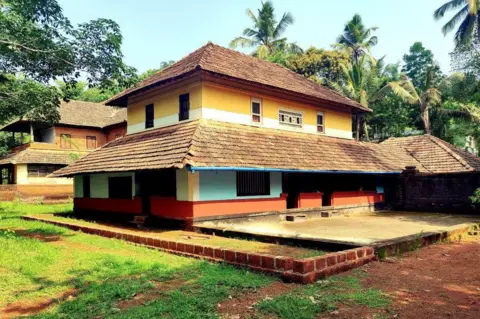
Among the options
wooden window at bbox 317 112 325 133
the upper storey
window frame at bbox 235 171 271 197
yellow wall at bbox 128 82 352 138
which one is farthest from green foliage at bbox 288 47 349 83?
window frame at bbox 235 171 271 197

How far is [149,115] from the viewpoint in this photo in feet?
53.3

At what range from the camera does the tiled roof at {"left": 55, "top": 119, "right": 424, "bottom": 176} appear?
466 inches

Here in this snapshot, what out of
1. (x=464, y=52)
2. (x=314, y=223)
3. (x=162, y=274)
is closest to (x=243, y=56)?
(x=314, y=223)

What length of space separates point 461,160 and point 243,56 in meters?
12.0

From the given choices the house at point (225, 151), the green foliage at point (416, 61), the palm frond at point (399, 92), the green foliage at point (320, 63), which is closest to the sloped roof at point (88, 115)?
the house at point (225, 151)

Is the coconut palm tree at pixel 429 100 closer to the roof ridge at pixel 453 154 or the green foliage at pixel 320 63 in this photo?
the green foliage at pixel 320 63

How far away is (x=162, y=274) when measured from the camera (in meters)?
6.61

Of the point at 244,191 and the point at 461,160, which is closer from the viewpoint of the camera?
the point at 244,191

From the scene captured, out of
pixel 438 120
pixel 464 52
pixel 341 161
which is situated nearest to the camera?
pixel 341 161

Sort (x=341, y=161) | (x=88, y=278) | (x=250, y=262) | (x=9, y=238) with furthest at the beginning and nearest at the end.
Result: (x=341, y=161), (x=9, y=238), (x=250, y=262), (x=88, y=278)

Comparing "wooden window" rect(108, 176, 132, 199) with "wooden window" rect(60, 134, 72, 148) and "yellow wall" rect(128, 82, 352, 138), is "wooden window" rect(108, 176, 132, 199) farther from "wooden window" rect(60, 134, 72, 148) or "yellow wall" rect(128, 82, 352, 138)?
"wooden window" rect(60, 134, 72, 148)

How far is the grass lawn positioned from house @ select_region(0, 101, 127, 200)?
67.6 ft

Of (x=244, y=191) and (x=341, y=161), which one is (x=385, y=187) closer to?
(x=341, y=161)

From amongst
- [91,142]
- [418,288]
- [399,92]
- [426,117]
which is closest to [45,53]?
[418,288]
